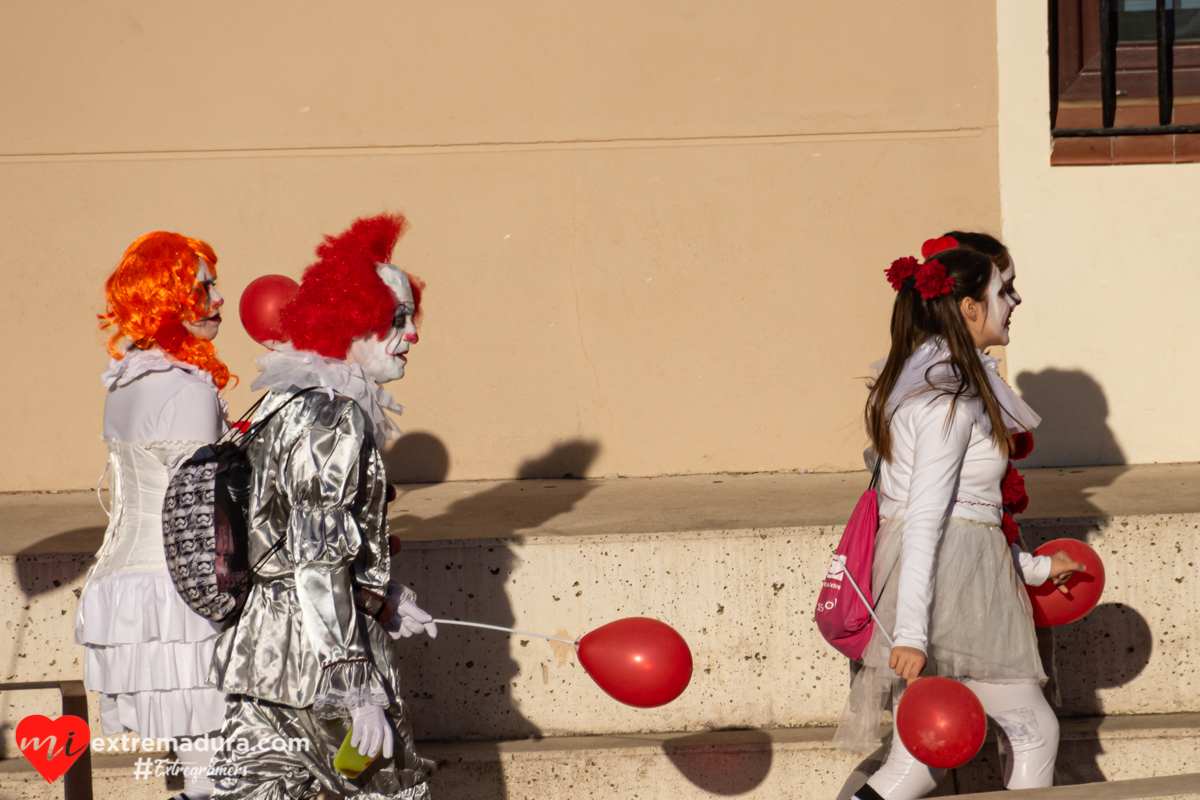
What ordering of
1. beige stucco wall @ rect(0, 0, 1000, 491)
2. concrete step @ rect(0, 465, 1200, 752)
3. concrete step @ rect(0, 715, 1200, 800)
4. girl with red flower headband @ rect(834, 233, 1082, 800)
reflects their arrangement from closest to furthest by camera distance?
1. girl with red flower headband @ rect(834, 233, 1082, 800)
2. concrete step @ rect(0, 715, 1200, 800)
3. concrete step @ rect(0, 465, 1200, 752)
4. beige stucco wall @ rect(0, 0, 1000, 491)

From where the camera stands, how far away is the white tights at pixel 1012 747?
266 cm

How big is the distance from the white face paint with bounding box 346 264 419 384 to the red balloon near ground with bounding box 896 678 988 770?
139cm

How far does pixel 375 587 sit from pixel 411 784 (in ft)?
1.50

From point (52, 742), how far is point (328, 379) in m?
1.67

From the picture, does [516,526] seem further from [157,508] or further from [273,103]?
[273,103]

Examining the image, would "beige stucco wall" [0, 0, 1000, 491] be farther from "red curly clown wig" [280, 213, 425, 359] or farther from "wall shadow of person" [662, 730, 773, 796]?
"red curly clown wig" [280, 213, 425, 359]

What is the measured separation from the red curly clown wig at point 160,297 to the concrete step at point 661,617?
1.11 m

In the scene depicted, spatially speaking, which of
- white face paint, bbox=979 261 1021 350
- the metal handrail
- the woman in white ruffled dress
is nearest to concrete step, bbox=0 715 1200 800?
the metal handrail

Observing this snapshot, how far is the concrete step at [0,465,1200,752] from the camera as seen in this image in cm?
370

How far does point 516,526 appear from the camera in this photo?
404 centimetres

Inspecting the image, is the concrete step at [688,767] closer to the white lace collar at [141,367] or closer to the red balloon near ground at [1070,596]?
the red balloon near ground at [1070,596]

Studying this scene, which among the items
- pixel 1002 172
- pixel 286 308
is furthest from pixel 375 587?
pixel 1002 172

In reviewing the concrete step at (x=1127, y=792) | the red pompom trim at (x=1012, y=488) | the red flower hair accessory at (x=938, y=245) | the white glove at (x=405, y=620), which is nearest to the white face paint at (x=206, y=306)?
the white glove at (x=405, y=620)

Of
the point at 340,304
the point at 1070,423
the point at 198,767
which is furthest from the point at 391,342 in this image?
the point at 1070,423
